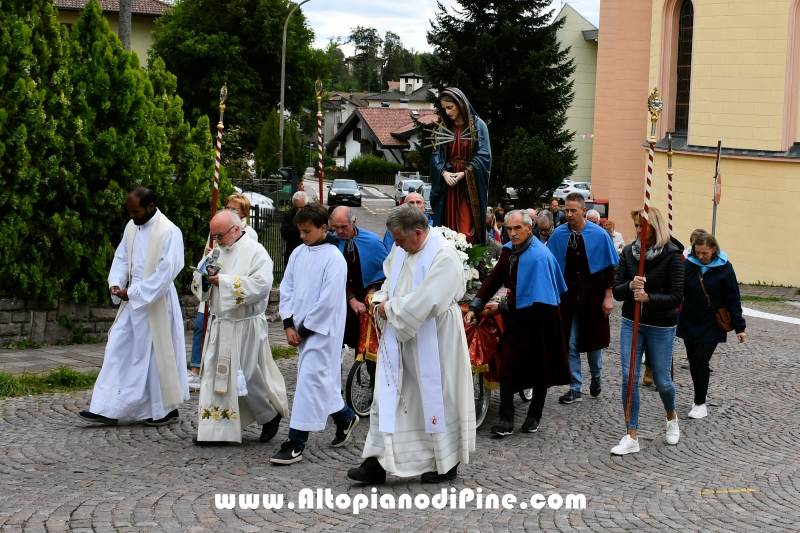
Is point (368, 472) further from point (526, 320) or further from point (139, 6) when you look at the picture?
point (139, 6)

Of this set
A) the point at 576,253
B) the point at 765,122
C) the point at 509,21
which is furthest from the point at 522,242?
the point at 509,21

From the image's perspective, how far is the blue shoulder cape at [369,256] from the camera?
9.52m

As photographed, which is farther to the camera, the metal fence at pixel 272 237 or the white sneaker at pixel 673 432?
the metal fence at pixel 272 237

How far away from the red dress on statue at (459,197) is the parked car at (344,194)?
3915 cm

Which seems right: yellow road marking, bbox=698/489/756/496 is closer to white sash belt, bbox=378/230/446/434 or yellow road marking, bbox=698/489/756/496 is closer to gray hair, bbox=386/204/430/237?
white sash belt, bbox=378/230/446/434

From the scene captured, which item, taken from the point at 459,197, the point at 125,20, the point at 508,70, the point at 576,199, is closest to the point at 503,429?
the point at 576,199

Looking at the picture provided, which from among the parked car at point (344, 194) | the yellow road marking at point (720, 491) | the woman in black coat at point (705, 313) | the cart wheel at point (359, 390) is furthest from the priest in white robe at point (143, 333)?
the parked car at point (344, 194)

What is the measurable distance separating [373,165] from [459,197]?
6505 cm

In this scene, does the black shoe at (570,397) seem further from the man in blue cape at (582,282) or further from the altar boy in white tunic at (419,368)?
the altar boy in white tunic at (419,368)

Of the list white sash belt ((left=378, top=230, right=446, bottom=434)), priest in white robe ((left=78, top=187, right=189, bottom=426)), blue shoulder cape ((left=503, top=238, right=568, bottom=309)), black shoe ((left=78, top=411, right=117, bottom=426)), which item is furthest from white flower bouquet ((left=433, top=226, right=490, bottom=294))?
black shoe ((left=78, top=411, right=117, bottom=426))

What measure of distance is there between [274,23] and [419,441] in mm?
46256

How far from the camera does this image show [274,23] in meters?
51.2

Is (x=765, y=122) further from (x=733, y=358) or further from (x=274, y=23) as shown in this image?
(x=274, y=23)

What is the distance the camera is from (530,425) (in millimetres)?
8898
